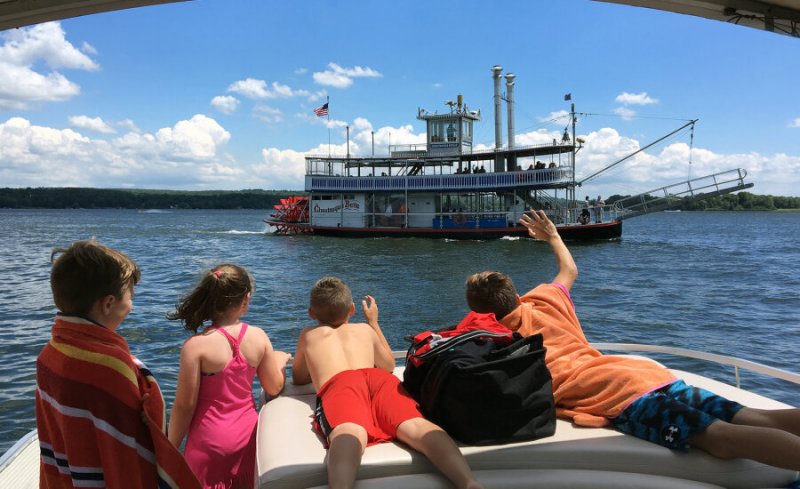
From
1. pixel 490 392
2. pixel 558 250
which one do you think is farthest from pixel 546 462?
pixel 558 250

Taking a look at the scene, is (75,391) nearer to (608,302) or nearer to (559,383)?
(559,383)

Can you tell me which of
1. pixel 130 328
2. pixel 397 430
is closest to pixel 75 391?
pixel 397 430

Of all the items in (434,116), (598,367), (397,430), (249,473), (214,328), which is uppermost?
(434,116)

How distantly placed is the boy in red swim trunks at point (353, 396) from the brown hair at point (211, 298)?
468 millimetres

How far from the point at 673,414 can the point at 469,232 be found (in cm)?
3336

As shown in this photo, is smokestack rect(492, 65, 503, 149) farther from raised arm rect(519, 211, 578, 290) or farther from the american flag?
raised arm rect(519, 211, 578, 290)

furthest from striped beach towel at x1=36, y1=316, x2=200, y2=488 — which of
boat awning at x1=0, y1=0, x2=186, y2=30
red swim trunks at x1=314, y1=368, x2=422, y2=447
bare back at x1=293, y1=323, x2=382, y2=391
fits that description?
boat awning at x1=0, y1=0, x2=186, y2=30

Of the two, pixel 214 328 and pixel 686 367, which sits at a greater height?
pixel 214 328

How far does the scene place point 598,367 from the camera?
2.83m

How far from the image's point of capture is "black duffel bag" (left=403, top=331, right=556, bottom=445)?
2.51 metres

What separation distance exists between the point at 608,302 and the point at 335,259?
13.5 metres

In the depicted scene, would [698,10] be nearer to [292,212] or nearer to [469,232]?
[469,232]

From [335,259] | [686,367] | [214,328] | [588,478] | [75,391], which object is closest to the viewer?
[75,391]

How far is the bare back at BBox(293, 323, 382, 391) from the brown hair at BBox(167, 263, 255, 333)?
1.51ft
